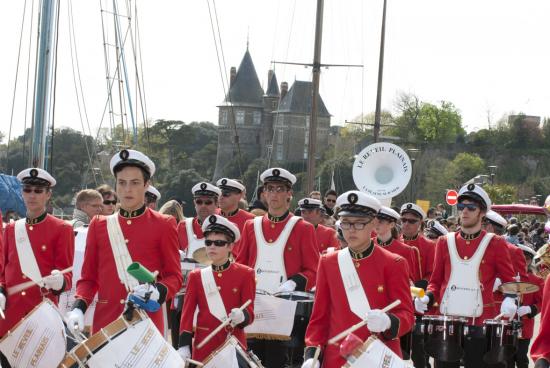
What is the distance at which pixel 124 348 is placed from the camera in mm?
6496

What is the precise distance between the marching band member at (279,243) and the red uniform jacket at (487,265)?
127 cm

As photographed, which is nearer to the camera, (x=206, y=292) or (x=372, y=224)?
(x=372, y=224)

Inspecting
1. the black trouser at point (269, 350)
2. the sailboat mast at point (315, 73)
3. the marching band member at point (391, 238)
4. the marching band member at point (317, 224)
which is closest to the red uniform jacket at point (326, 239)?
the marching band member at point (317, 224)

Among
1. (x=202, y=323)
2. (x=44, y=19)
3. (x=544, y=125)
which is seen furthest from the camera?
(x=544, y=125)

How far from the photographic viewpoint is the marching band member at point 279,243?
10.5 metres

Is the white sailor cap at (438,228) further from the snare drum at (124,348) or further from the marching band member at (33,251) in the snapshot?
the snare drum at (124,348)

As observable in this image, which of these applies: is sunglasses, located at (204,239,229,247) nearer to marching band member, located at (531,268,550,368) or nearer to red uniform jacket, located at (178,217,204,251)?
marching band member, located at (531,268,550,368)

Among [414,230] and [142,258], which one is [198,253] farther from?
[414,230]

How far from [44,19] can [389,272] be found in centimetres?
1054

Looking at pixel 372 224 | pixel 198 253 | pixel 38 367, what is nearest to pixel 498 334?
pixel 198 253

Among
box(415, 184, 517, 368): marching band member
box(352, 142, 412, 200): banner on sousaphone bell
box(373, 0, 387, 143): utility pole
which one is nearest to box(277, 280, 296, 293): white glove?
box(415, 184, 517, 368): marching band member

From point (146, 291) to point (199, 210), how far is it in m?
6.14

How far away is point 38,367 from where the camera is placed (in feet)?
25.1

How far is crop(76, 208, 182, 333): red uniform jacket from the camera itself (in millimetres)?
7539
